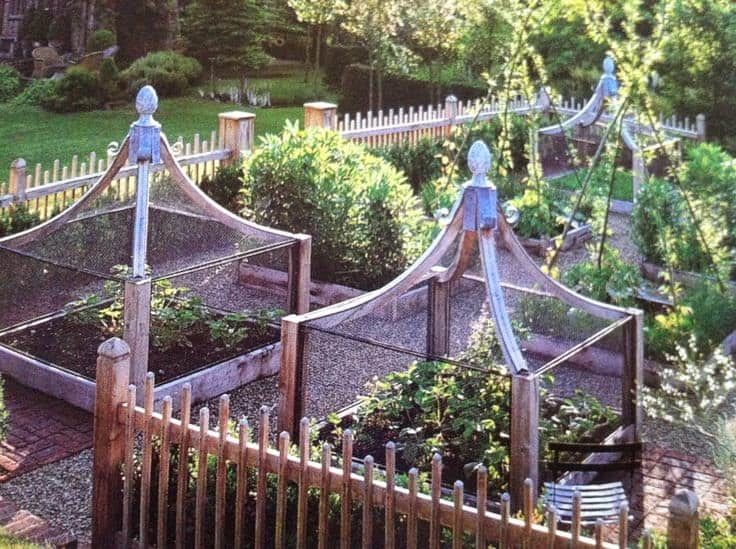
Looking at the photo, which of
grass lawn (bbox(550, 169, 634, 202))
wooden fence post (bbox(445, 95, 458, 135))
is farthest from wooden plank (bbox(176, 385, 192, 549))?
wooden fence post (bbox(445, 95, 458, 135))

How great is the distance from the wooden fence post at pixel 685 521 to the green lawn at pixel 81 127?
13696 mm

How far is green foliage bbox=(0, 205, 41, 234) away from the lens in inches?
426

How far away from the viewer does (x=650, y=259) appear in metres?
11.4

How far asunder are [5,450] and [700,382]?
4.83 metres

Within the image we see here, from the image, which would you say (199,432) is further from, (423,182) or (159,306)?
(423,182)

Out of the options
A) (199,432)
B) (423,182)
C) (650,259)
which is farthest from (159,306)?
(423,182)

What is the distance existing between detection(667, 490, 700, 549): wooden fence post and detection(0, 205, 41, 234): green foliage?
8133 mm

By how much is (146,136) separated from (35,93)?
12186mm

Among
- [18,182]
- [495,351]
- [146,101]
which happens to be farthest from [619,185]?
[146,101]

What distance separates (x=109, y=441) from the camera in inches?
216

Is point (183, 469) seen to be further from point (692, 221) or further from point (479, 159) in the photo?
point (692, 221)

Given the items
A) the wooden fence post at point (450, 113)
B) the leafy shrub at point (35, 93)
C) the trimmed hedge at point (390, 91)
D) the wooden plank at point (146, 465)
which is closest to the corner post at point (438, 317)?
the wooden plank at point (146, 465)

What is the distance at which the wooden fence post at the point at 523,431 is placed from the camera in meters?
5.94

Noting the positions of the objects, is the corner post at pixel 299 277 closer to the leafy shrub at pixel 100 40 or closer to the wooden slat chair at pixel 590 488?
the wooden slat chair at pixel 590 488
